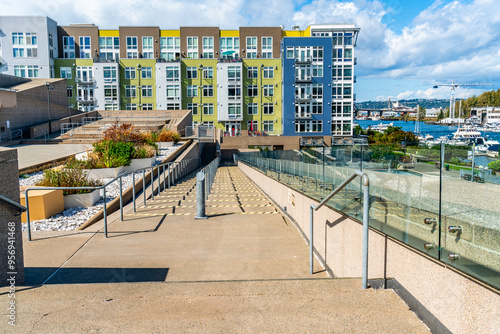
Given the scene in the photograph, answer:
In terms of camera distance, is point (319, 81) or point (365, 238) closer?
point (365, 238)

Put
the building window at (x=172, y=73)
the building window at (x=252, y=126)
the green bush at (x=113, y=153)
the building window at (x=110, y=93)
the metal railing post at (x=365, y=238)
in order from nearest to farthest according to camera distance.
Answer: the metal railing post at (x=365, y=238) < the green bush at (x=113, y=153) < the building window at (x=172, y=73) < the building window at (x=110, y=93) < the building window at (x=252, y=126)

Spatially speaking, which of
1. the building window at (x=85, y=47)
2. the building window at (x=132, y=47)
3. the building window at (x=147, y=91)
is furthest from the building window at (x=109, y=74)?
the building window at (x=85, y=47)

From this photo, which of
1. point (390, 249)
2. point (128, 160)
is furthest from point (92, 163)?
point (390, 249)

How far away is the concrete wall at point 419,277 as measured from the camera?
2998 mm

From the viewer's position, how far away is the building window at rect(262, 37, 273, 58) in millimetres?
64188

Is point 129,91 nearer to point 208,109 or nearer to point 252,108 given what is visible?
point 208,109

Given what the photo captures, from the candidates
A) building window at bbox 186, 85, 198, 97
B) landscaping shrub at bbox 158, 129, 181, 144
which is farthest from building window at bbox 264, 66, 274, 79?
landscaping shrub at bbox 158, 129, 181, 144

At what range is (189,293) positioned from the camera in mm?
4223

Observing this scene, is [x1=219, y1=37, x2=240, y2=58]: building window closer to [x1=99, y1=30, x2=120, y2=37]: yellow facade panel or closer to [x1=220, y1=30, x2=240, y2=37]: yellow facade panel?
[x1=220, y1=30, x2=240, y2=37]: yellow facade panel

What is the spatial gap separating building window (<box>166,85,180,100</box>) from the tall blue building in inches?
630

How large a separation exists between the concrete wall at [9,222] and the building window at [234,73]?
5697 centimetres

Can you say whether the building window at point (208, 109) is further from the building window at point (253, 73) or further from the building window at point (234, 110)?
the building window at point (253, 73)

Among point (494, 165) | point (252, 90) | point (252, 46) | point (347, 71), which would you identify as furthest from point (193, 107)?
point (494, 165)

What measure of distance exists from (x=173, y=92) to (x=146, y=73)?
5.08 meters
